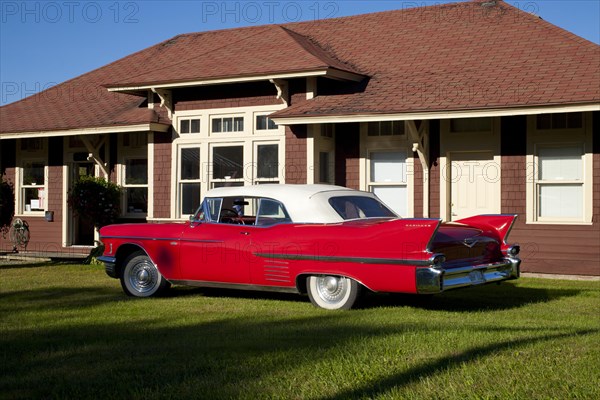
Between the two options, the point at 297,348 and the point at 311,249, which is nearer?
the point at 297,348

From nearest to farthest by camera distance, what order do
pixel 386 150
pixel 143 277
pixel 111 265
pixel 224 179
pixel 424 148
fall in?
pixel 143 277, pixel 111 265, pixel 424 148, pixel 386 150, pixel 224 179

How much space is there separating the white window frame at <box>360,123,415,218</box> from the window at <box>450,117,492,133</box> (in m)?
0.90

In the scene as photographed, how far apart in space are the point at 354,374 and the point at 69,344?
2.76 meters

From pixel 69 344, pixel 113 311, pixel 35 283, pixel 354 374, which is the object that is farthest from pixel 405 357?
pixel 35 283

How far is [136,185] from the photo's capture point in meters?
18.9

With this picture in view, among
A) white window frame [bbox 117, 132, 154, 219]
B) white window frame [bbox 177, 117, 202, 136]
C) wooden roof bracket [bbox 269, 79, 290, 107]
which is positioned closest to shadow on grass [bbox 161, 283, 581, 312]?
wooden roof bracket [bbox 269, 79, 290, 107]

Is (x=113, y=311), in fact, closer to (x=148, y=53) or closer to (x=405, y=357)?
(x=405, y=357)

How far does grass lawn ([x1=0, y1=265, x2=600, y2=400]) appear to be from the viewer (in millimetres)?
5477

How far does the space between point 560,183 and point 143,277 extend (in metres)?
7.59

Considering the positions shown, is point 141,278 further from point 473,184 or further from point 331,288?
point 473,184

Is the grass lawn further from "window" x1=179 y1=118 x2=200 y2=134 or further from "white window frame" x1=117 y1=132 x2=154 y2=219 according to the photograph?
"white window frame" x1=117 y1=132 x2=154 y2=219

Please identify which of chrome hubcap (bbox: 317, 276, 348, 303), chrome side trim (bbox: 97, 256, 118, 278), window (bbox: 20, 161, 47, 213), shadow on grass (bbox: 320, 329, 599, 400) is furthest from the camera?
window (bbox: 20, 161, 47, 213)

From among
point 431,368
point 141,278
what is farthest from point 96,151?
point 431,368

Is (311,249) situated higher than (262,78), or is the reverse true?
(262,78)
